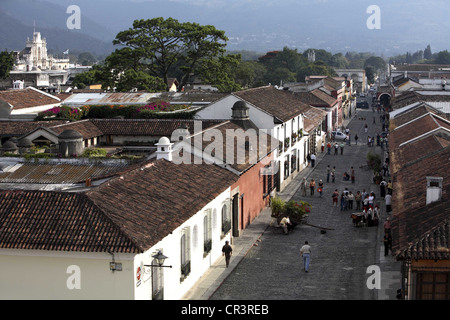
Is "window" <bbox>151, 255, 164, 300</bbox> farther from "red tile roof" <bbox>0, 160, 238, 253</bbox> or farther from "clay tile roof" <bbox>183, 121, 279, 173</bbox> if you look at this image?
"clay tile roof" <bbox>183, 121, 279, 173</bbox>

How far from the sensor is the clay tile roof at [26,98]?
152 feet

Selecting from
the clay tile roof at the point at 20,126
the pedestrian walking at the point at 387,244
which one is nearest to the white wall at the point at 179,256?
the pedestrian walking at the point at 387,244

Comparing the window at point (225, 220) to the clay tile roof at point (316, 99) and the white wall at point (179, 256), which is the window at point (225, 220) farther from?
the clay tile roof at point (316, 99)

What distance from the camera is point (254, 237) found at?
2739 cm

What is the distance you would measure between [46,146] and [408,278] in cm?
2249

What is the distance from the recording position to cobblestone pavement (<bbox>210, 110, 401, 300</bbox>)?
67.5ft

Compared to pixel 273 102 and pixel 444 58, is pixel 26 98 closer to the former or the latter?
pixel 273 102

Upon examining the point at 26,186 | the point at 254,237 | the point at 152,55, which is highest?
the point at 152,55

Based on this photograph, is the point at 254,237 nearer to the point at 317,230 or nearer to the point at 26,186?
the point at 317,230

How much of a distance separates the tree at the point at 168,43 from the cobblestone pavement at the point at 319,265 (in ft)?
101

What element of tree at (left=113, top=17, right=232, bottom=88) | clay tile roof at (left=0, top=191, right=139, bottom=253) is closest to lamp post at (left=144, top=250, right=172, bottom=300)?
clay tile roof at (left=0, top=191, right=139, bottom=253)

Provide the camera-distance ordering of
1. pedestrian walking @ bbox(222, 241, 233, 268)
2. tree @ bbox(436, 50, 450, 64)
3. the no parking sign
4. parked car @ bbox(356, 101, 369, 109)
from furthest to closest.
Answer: tree @ bbox(436, 50, 450, 64)
parked car @ bbox(356, 101, 369, 109)
pedestrian walking @ bbox(222, 241, 233, 268)
the no parking sign

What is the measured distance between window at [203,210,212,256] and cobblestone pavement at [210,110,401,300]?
108cm
